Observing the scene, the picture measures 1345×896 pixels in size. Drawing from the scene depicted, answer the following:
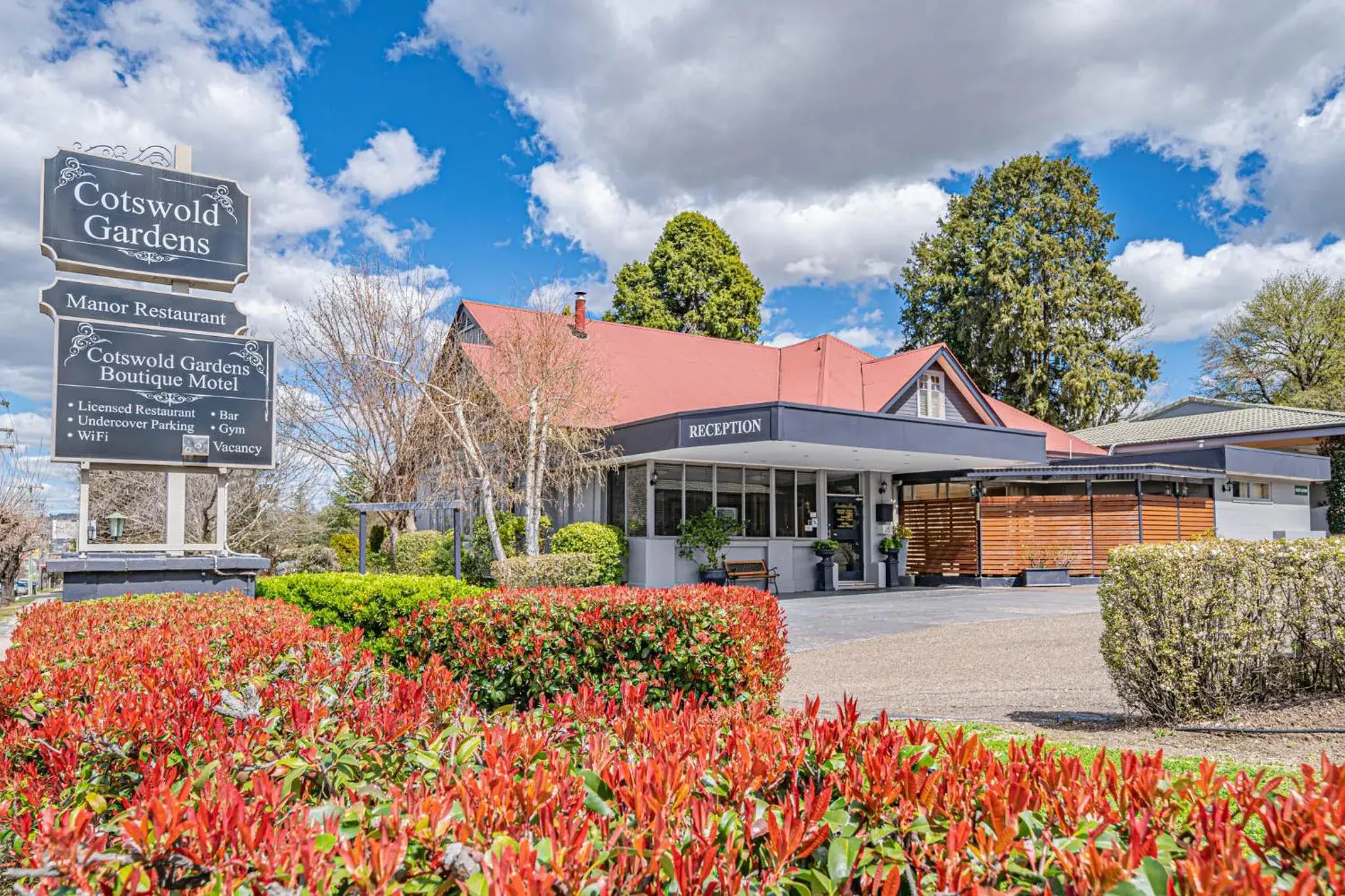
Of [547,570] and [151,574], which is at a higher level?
[151,574]

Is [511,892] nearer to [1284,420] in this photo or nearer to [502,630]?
[502,630]

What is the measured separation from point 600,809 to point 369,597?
10.2 m

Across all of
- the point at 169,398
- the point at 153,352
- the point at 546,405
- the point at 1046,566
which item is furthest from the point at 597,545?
the point at 1046,566

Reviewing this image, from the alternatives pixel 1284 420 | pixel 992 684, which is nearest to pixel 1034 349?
pixel 1284 420

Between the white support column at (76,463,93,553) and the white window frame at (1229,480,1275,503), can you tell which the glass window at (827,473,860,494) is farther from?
the white support column at (76,463,93,553)

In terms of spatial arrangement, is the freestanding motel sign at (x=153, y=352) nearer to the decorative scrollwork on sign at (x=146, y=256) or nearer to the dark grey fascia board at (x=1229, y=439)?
the decorative scrollwork on sign at (x=146, y=256)

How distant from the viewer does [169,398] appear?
10883 millimetres

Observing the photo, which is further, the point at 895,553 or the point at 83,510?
the point at 895,553

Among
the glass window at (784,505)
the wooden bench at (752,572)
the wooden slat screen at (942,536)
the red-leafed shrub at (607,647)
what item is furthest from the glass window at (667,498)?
the red-leafed shrub at (607,647)

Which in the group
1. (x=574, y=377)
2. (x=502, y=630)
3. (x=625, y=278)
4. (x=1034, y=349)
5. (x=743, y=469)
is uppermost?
(x=625, y=278)

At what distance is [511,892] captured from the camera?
1446mm

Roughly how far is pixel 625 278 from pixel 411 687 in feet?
126

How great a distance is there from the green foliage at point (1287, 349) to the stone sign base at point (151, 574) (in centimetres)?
4641

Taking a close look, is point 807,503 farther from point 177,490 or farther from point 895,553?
point 177,490
